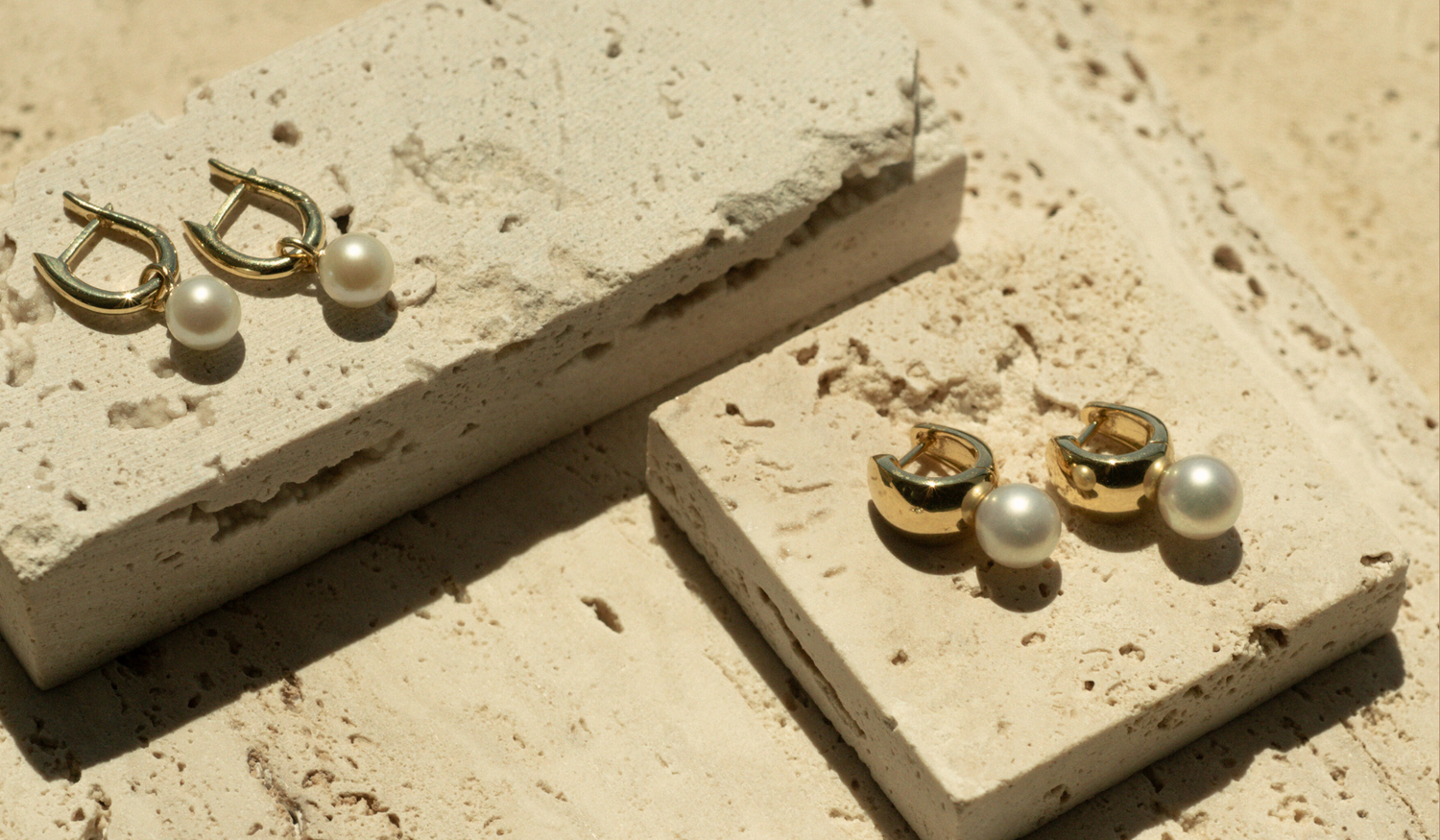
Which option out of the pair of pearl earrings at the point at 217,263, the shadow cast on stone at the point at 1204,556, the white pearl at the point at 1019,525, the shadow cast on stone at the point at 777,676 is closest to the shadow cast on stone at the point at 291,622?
the shadow cast on stone at the point at 777,676

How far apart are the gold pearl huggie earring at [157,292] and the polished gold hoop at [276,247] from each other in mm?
41

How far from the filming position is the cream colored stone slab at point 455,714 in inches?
73.0

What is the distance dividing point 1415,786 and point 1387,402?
616 mm

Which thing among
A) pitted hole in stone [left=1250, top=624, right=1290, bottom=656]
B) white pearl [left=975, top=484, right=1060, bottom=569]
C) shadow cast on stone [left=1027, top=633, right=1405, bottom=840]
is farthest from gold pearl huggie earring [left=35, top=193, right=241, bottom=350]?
pitted hole in stone [left=1250, top=624, right=1290, bottom=656]

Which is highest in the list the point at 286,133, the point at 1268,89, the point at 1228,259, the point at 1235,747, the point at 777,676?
the point at 286,133

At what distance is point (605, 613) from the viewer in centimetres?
202

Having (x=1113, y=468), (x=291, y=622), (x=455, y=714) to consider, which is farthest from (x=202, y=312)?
(x=1113, y=468)

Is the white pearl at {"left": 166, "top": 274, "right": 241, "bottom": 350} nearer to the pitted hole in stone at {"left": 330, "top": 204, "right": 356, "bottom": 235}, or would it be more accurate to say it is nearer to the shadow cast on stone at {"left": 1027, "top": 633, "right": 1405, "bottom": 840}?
the pitted hole in stone at {"left": 330, "top": 204, "right": 356, "bottom": 235}

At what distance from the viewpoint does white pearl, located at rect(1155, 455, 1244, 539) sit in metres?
1.79

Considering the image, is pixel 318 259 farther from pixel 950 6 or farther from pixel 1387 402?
pixel 1387 402

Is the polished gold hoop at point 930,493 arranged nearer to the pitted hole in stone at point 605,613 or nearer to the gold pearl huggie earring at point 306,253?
the pitted hole in stone at point 605,613

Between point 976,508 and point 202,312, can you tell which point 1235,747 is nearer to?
point 976,508

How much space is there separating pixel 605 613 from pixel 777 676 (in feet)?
0.78

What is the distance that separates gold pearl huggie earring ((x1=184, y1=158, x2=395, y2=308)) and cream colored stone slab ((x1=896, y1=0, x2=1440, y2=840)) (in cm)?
95
